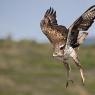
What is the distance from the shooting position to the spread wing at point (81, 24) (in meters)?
6.08

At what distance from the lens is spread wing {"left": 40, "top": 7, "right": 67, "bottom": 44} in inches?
249

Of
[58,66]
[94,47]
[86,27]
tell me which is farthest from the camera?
[94,47]

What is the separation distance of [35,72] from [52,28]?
2419cm

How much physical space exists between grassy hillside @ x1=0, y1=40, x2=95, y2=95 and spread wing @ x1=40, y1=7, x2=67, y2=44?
53.0 ft

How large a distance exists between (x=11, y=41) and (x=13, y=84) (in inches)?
601

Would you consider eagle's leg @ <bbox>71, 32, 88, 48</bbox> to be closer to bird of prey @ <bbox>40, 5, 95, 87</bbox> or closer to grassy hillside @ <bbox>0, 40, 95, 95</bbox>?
bird of prey @ <bbox>40, 5, 95, 87</bbox>

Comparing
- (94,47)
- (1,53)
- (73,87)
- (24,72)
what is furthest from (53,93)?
(94,47)

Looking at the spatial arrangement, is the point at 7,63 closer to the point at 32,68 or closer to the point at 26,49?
the point at 32,68

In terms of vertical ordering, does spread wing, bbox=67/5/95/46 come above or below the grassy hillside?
above

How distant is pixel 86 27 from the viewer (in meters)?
6.19

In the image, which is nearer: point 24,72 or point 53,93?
point 53,93

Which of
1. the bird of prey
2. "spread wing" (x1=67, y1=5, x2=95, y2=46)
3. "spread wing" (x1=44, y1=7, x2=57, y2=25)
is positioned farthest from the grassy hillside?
"spread wing" (x1=67, y1=5, x2=95, y2=46)

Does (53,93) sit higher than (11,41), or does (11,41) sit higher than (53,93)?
(11,41)

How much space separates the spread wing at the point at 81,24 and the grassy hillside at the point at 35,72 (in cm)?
1754
